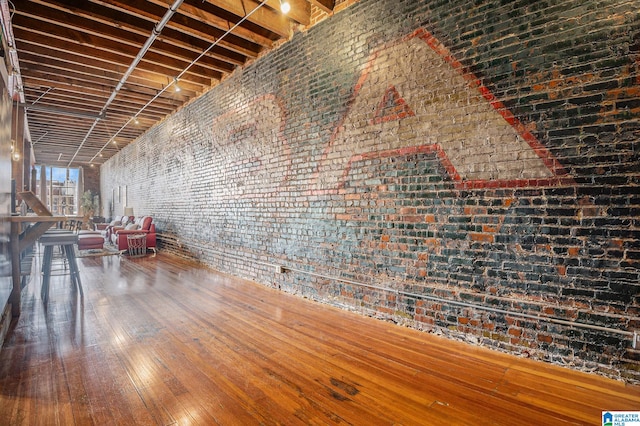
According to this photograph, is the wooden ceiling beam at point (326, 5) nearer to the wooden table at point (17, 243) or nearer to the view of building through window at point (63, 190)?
the wooden table at point (17, 243)

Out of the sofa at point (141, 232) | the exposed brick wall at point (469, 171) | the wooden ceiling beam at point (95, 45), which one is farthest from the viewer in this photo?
the sofa at point (141, 232)

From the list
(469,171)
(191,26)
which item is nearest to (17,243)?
(191,26)

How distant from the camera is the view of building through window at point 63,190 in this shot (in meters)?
17.2

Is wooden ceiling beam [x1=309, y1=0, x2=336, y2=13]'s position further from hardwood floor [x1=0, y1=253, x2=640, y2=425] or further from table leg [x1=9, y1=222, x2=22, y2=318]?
table leg [x1=9, y1=222, x2=22, y2=318]

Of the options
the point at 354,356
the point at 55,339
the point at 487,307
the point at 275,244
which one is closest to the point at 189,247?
the point at 275,244

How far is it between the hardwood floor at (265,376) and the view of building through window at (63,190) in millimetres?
17647

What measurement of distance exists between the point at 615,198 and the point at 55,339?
14.9ft

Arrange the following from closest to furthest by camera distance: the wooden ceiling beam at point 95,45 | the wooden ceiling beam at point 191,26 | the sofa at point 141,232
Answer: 1. the wooden ceiling beam at point 191,26
2. the wooden ceiling beam at point 95,45
3. the sofa at point 141,232

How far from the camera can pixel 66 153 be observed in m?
14.1

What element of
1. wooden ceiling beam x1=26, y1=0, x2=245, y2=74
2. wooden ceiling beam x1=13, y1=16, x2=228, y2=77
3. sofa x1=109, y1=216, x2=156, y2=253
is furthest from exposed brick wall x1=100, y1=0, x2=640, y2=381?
sofa x1=109, y1=216, x2=156, y2=253

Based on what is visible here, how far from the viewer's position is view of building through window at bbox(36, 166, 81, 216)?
17219 millimetres

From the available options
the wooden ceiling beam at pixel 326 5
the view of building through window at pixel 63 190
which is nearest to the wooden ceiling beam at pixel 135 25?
the wooden ceiling beam at pixel 326 5

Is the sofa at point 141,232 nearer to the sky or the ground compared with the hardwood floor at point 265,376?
nearer to the sky

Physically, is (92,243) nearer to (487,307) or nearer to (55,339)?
(55,339)
